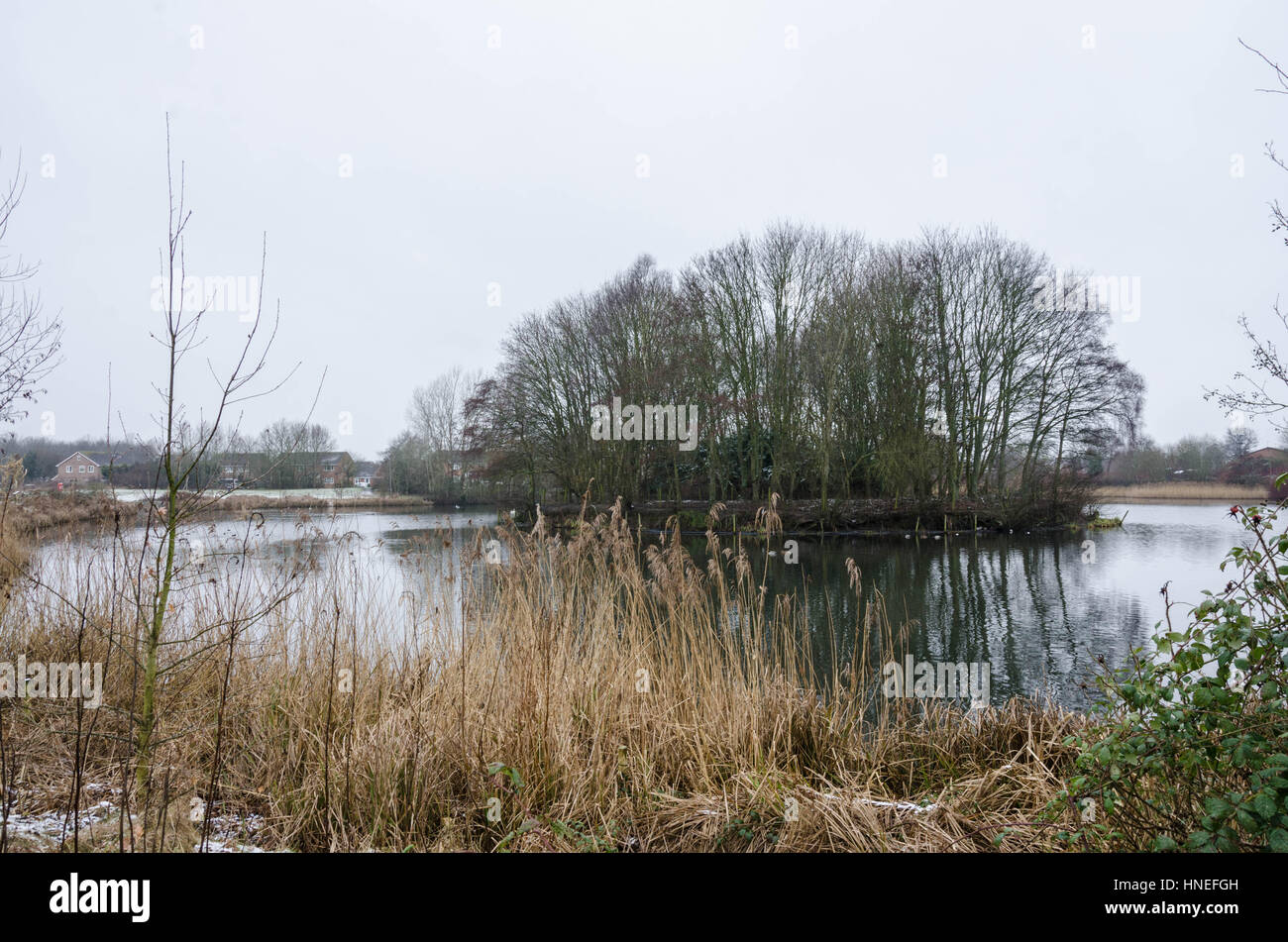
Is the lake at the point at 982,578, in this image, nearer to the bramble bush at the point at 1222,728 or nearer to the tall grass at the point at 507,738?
the bramble bush at the point at 1222,728

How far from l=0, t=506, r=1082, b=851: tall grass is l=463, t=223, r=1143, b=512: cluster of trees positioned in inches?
792

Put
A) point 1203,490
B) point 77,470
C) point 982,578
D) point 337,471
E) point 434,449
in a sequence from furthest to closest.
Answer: point 434,449 < point 982,578 < point 337,471 < point 1203,490 < point 77,470

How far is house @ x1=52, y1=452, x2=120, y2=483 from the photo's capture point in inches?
234

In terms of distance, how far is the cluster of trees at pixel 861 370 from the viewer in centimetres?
2336

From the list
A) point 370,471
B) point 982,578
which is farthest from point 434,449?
point 982,578

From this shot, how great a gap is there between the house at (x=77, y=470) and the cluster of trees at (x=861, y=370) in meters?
19.3

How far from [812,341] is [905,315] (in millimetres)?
3465

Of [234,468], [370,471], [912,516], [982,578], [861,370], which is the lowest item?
[982,578]

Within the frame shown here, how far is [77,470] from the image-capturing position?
647 cm

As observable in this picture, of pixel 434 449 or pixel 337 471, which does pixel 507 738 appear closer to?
pixel 337 471

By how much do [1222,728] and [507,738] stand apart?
275cm

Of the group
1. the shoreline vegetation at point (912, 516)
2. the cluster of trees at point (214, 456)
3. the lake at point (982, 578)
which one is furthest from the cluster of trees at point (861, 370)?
the cluster of trees at point (214, 456)

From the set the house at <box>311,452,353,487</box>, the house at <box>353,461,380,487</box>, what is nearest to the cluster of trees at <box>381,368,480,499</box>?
the house at <box>353,461,380,487</box>
